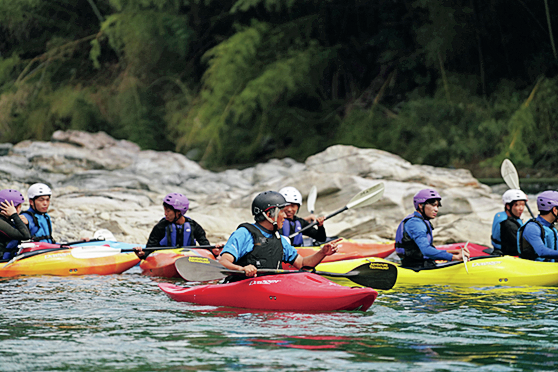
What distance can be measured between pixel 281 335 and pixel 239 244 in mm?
950

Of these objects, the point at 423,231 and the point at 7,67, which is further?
the point at 7,67

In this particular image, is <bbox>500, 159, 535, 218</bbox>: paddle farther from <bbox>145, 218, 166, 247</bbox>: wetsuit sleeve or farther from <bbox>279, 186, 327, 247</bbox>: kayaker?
<bbox>145, 218, 166, 247</bbox>: wetsuit sleeve

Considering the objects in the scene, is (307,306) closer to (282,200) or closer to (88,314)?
(282,200)

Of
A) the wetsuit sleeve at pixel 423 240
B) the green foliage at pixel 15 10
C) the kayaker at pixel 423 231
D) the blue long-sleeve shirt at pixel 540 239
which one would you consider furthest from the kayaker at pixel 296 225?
the green foliage at pixel 15 10

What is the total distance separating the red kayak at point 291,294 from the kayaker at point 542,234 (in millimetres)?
2177

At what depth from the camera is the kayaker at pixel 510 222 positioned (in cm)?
646

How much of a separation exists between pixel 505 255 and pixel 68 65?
1761 cm

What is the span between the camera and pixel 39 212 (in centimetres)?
727

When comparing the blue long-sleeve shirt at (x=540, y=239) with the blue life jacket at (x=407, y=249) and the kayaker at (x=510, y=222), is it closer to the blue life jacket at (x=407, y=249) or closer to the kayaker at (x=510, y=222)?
the kayaker at (x=510, y=222)

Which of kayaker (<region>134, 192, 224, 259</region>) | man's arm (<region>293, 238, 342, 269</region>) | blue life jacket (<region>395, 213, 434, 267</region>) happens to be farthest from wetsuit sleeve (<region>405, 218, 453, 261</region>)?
kayaker (<region>134, 192, 224, 259</region>)

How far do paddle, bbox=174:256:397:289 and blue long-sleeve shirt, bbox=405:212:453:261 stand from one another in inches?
27.5

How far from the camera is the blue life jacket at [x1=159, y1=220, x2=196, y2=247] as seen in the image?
7.36 m

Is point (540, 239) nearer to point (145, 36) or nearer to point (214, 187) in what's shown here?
point (214, 187)

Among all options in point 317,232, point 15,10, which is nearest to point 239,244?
point 317,232
